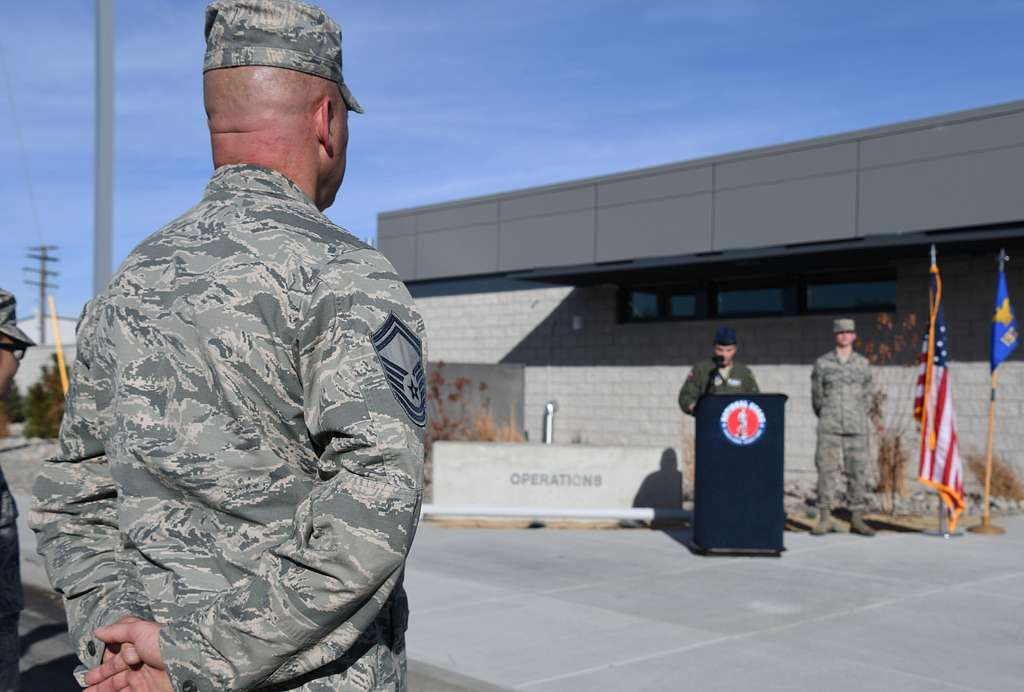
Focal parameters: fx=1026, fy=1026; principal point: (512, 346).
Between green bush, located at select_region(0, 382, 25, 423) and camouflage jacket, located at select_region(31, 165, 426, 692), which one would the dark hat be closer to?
camouflage jacket, located at select_region(31, 165, 426, 692)

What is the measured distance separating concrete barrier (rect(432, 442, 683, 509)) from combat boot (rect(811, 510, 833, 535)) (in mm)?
1498

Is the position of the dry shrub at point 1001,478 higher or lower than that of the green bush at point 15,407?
higher

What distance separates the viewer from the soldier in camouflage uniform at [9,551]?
3.72m

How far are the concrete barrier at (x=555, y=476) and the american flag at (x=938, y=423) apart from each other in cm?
239

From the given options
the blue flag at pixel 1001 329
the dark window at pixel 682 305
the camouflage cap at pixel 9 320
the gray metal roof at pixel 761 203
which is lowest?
the camouflage cap at pixel 9 320

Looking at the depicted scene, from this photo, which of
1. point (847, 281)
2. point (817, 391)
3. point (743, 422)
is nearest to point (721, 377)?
point (743, 422)

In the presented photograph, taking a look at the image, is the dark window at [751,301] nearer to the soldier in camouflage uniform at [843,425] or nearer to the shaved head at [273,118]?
the soldier in camouflage uniform at [843,425]

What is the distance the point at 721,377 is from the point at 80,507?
288 inches

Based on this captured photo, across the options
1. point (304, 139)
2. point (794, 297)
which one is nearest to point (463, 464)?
point (794, 297)

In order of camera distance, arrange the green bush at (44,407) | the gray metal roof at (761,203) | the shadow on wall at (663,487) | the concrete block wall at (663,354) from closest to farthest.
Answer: the shadow on wall at (663,487)
the gray metal roof at (761,203)
the concrete block wall at (663,354)
the green bush at (44,407)

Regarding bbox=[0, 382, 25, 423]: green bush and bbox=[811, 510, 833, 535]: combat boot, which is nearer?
bbox=[811, 510, 833, 535]: combat boot

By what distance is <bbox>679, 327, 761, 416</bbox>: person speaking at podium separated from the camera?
869cm

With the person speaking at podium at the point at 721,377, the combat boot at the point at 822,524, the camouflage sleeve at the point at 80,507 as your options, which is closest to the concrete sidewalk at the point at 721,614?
the combat boot at the point at 822,524

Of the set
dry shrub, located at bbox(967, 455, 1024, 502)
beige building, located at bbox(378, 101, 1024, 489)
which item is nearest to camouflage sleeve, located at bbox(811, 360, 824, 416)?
beige building, located at bbox(378, 101, 1024, 489)
